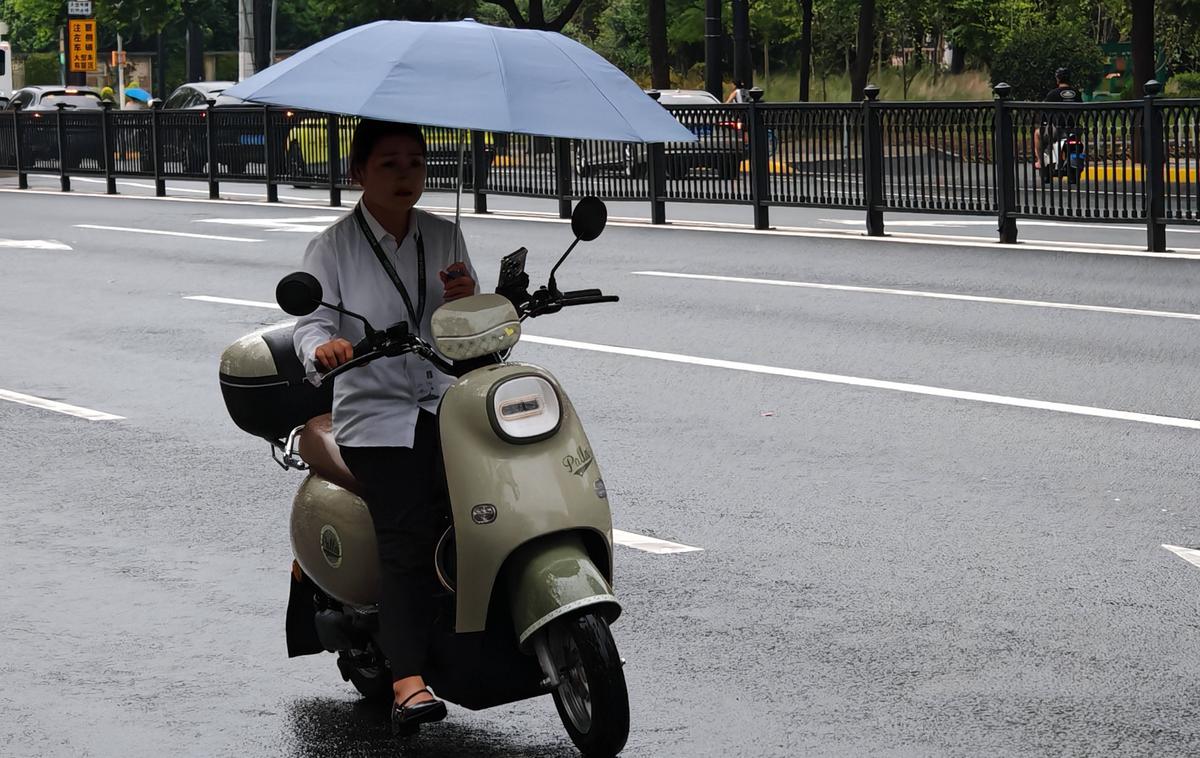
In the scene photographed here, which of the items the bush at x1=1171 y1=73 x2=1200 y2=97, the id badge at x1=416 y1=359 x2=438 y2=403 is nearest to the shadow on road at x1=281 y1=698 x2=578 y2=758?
the id badge at x1=416 y1=359 x2=438 y2=403

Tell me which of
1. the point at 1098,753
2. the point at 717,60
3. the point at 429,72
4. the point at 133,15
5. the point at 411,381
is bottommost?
the point at 1098,753

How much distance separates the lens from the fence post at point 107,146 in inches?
1145

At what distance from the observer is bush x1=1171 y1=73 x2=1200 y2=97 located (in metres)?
48.0

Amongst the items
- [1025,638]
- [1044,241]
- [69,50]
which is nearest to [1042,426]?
[1025,638]

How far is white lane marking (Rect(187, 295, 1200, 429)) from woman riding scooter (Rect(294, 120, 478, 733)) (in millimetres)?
5068

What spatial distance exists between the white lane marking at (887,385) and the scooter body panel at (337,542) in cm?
511

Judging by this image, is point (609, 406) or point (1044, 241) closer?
point (609, 406)

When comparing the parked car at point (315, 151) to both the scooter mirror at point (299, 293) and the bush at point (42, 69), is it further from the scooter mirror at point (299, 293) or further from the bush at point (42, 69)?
the bush at point (42, 69)

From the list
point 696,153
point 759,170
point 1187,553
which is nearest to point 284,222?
point 696,153

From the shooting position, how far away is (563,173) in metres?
22.7

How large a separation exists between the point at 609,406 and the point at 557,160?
13.3 m

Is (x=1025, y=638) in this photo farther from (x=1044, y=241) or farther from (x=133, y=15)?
(x=133, y=15)

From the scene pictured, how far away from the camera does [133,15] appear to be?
201 ft

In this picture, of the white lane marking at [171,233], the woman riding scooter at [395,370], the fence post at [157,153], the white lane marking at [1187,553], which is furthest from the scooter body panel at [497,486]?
the fence post at [157,153]
